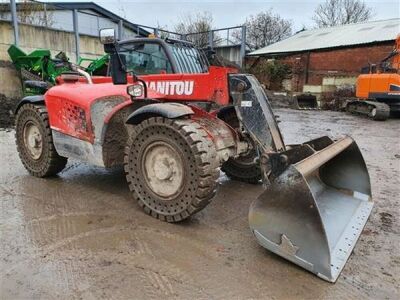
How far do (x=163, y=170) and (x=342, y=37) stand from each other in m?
20.7

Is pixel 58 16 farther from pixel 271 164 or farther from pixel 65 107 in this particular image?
pixel 271 164

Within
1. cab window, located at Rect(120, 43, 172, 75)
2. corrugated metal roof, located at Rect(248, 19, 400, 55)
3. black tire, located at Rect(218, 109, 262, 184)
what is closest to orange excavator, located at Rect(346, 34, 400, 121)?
corrugated metal roof, located at Rect(248, 19, 400, 55)

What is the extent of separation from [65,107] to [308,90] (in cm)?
1666

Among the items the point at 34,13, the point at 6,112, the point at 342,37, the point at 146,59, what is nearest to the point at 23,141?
the point at 146,59

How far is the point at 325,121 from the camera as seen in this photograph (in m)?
11.9

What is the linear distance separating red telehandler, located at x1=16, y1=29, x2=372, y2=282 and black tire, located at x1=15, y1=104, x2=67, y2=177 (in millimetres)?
21

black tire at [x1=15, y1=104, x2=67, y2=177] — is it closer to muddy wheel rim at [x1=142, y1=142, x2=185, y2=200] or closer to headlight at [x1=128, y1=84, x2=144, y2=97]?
headlight at [x1=128, y1=84, x2=144, y2=97]

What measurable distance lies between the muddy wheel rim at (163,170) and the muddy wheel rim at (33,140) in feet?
6.12

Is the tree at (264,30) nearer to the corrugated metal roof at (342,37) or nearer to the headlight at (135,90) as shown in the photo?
the corrugated metal roof at (342,37)

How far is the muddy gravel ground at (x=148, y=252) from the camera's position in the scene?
7.97ft

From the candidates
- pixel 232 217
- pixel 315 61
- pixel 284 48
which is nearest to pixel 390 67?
pixel 315 61

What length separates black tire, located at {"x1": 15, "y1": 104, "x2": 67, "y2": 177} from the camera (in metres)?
4.50

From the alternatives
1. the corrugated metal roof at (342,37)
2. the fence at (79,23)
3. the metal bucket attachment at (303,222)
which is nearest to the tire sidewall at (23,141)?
the metal bucket attachment at (303,222)

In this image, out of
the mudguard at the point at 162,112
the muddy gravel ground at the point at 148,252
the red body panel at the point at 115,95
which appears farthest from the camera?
the red body panel at the point at 115,95
